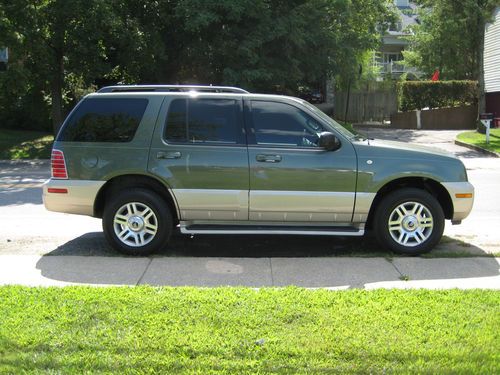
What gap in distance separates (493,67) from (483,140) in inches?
444

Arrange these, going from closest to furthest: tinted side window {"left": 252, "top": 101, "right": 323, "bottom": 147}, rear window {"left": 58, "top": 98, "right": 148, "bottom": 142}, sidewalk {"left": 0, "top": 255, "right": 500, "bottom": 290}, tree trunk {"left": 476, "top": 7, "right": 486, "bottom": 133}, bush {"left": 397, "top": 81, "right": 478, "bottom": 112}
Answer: sidewalk {"left": 0, "top": 255, "right": 500, "bottom": 290} < tinted side window {"left": 252, "top": 101, "right": 323, "bottom": 147} < rear window {"left": 58, "top": 98, "right": 148, "bottom": 142} < tree trunk {"left": 476, "top": 7, "right": 486, "bottom": 133} < bush {"left": 397, "top": 81, "right": 478, "bottom": 112}

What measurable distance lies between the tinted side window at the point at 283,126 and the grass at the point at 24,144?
49.2ft

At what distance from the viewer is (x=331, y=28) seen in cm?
2623

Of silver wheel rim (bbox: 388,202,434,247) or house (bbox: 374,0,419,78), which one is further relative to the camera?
house (bbox: 374,0,419,78)

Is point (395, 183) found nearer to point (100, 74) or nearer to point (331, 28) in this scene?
point (100, 74)

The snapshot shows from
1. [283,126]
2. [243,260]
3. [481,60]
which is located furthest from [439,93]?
[243,260]

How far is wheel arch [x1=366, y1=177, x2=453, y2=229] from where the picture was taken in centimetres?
648

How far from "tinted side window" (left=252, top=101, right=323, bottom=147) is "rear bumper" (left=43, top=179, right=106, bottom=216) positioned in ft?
6.20

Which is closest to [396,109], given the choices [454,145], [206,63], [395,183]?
[454,145]

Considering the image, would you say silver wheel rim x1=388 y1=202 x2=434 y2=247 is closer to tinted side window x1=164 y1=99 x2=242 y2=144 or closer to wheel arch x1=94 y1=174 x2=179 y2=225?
tinted side window x1=164 y1=99 x2=242 y2=144

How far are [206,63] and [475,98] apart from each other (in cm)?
1735

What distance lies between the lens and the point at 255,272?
229 inches

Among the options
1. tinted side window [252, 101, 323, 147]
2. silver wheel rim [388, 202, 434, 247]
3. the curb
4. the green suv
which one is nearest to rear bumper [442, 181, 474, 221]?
the green suv

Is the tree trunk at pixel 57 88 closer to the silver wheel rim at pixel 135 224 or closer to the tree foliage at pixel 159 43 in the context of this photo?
the tree foliage at pixel 159 43
